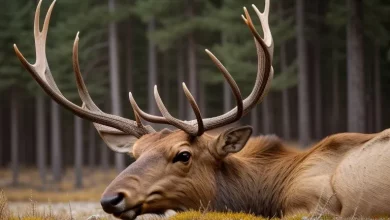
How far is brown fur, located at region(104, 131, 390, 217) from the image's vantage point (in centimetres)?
609

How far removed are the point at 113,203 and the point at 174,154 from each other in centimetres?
99

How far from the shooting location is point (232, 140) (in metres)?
6.64

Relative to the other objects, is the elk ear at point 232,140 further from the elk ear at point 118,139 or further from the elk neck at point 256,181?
the elk ear at point 118,139

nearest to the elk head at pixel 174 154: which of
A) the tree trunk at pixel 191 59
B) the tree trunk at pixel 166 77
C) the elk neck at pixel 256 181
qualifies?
the elk neck at pixel 256 181

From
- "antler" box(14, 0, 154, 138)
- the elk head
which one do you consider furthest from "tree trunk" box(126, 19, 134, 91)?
the elk head

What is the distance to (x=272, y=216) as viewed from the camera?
697 centimetres

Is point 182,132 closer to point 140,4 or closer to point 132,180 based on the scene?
point 132,180

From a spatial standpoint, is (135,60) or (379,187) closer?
(379,187)

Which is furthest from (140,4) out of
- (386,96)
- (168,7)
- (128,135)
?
(128,135)

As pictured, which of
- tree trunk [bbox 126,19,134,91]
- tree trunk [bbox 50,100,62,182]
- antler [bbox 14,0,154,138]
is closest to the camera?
antler [bbox 14,0,154,138]

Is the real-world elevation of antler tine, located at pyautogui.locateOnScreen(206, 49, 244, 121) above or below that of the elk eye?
above

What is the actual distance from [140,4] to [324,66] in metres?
16.6

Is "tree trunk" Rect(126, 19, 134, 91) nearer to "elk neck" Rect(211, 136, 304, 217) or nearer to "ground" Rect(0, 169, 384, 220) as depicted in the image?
"ground" Rect(0, 169, 384, 220)

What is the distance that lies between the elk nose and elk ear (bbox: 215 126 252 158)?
1.41 meters
